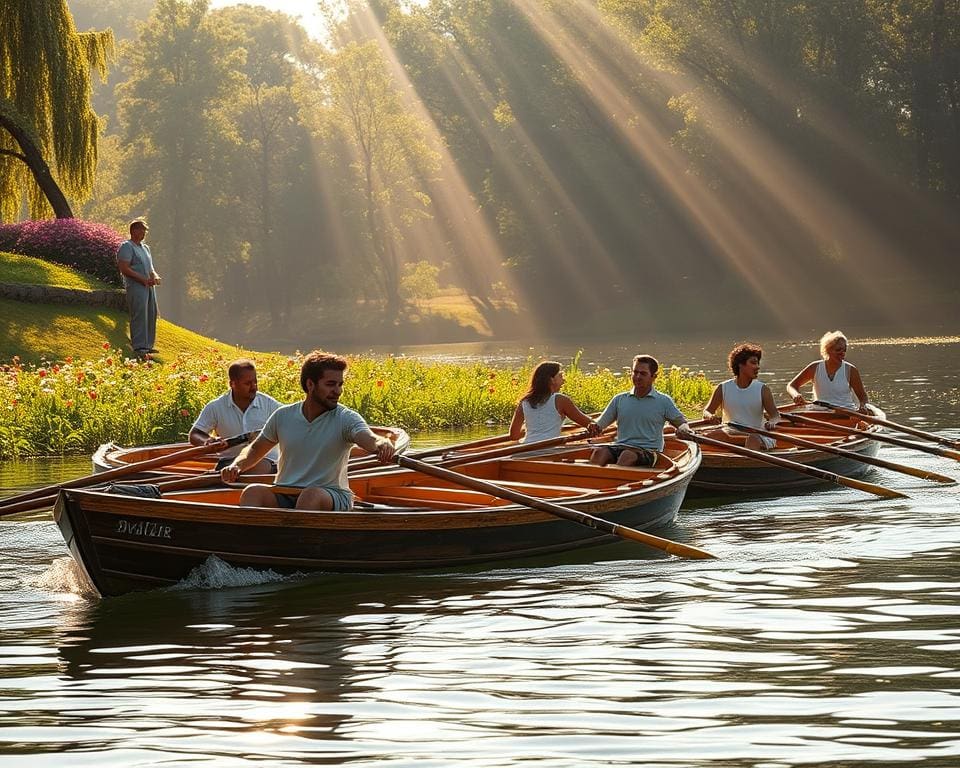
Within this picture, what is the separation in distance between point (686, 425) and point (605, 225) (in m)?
55.6

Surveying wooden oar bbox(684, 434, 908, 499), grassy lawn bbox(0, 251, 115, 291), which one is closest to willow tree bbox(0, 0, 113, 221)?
grassy lawn bbox(0, 251, 115, 291)

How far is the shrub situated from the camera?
32.4 m

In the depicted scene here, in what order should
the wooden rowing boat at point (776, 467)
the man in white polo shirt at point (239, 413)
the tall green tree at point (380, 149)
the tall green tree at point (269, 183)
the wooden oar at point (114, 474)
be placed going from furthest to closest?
the tall green tree at point (269, 183)
the tall green tree at point (380, 149)
the wooden rowing boat at point (776, 467)
the man in white polo shirt at point (239, 413)
the wooden oar at point (114, 474)

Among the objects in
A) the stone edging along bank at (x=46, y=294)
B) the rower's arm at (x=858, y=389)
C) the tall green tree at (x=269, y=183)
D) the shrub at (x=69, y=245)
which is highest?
the tall green tree at (x=269, y=183)

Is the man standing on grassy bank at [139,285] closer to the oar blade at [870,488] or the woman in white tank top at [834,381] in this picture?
the woman in white tank top at [834,381]

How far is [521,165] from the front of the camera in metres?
70.5

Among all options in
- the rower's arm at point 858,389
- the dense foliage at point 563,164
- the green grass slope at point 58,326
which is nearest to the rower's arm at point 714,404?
the rower's arm at point 858,389

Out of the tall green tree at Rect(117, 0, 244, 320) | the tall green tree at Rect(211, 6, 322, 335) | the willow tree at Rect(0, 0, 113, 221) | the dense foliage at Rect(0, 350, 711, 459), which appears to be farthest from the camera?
the tall green tree at Rect(211, 6, 322, 335)

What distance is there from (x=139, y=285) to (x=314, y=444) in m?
16.8

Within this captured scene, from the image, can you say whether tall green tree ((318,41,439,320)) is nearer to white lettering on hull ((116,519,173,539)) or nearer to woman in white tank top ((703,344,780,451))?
woman in white tank top ((703,344,780,451))

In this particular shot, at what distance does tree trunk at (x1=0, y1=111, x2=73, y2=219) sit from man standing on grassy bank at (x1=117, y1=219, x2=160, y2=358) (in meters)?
7.04

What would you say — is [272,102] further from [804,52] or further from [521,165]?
[804,52]

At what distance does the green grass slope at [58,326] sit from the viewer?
28.2 metres

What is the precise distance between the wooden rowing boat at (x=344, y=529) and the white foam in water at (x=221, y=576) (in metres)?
0.06
